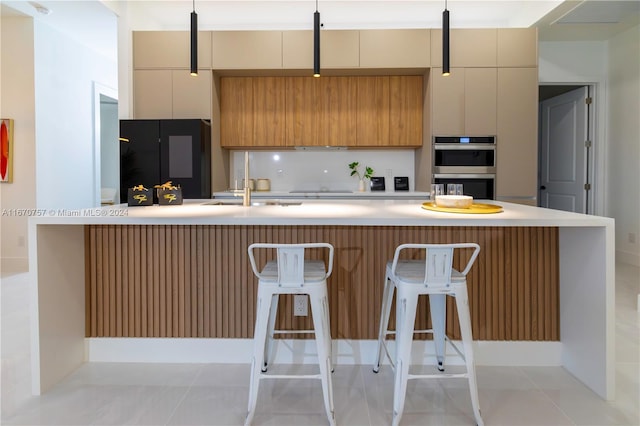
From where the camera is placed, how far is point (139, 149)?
418 centimetres

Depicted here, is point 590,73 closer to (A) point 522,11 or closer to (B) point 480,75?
(A) point 522,11

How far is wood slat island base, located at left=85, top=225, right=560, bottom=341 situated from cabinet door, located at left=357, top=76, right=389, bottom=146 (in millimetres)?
2459

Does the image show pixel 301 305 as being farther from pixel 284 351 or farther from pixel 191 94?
pixel 191 94

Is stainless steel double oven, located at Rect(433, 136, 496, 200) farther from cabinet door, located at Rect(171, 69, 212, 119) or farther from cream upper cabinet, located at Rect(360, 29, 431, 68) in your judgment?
cabinet door, located at Rect(171, 69, 212, 119)

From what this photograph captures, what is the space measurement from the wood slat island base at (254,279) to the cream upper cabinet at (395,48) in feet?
8.16

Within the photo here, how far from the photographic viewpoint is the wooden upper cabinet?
424cm

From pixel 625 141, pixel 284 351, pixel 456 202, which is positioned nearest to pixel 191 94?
pixel 284 351

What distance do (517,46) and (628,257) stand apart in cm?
284

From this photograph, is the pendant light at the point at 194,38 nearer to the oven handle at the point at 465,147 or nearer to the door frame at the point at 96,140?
the oven handle at the point at 465,147

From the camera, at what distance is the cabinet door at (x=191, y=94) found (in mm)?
4309

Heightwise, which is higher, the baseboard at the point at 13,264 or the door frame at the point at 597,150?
the door frame at the point at 597,150

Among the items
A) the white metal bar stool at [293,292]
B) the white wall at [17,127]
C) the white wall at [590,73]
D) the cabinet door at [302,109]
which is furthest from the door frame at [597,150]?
the white wall at [17,127]

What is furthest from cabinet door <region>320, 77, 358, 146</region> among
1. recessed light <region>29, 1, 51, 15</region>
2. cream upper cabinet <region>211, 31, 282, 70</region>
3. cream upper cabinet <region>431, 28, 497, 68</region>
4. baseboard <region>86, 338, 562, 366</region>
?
recessed light <region>29, 1, 51, 15</region>

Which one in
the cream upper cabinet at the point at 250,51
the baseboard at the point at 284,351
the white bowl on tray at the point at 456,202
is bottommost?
the baseboard at the point at 284,351
